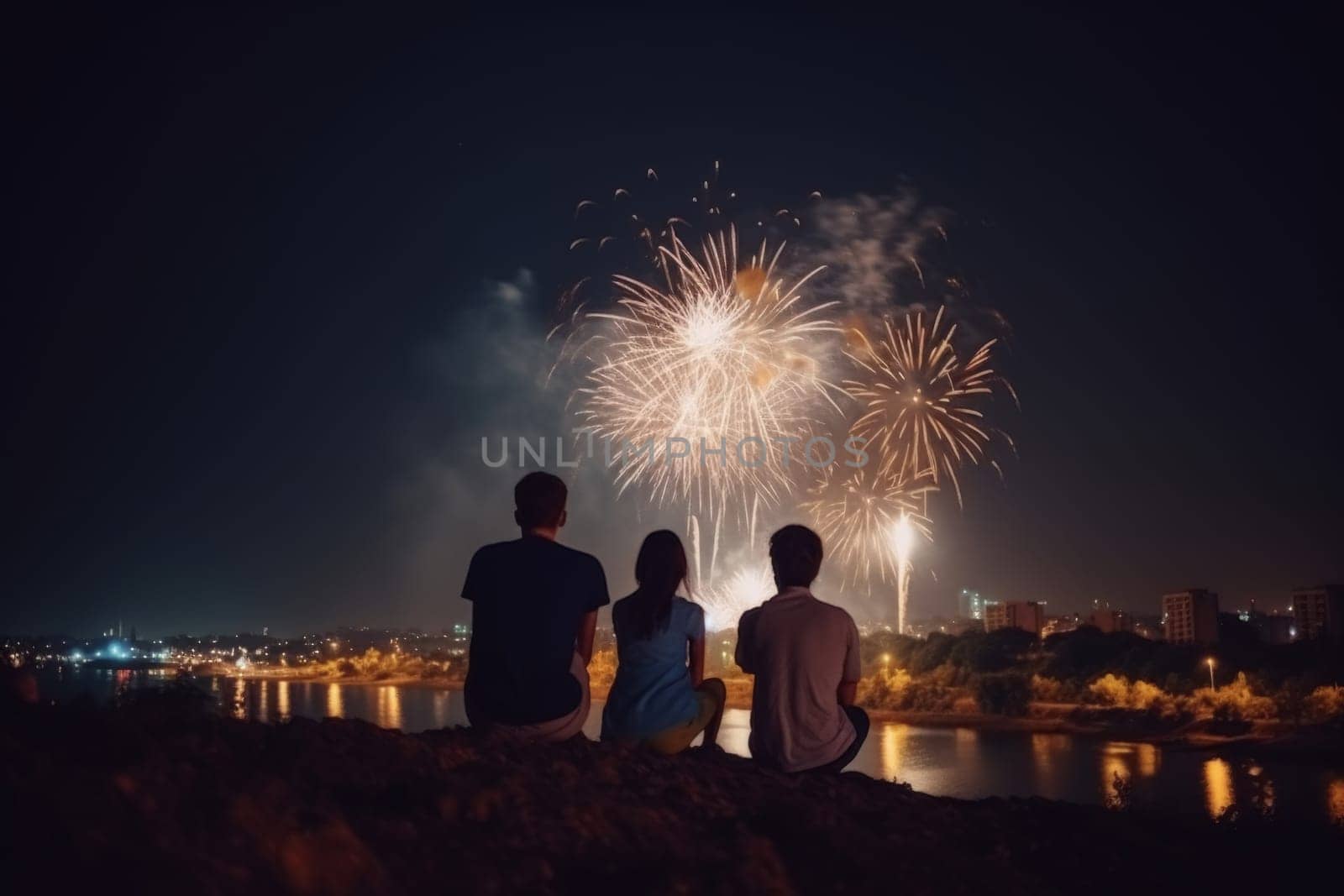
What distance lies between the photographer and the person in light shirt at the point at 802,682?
6301 mm

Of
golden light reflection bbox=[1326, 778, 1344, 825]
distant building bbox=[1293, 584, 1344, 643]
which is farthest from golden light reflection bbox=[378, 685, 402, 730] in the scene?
distant building bbox=[1293, 584, 1344, 643]

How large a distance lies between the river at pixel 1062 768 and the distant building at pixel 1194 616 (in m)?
26.0

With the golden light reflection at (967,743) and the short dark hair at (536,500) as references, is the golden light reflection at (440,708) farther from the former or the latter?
the short dark hair at (536,500)

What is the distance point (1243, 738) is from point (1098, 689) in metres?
11.7

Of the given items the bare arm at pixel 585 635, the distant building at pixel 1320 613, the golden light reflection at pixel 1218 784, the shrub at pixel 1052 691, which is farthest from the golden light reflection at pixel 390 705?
the distant building at pixel 1320 613

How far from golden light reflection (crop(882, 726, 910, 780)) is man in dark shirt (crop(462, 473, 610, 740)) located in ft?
94.6

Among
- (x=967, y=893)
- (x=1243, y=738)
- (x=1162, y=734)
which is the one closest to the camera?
(x=967, y=893)

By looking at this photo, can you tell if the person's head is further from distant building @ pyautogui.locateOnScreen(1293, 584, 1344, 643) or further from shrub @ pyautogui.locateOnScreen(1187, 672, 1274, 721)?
distant building @ pyautogui.locateOnScreen(1293, 584, 1344, 643)

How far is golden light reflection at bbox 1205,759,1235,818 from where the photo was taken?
26525 millimetres

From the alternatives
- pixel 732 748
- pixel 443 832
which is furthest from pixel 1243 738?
pixel 443 832

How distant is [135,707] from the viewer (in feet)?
20.8

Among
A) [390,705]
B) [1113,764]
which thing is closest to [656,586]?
[1113,764]

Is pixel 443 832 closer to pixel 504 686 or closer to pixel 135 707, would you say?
pixel 504 686

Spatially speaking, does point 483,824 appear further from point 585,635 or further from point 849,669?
point 849,669
